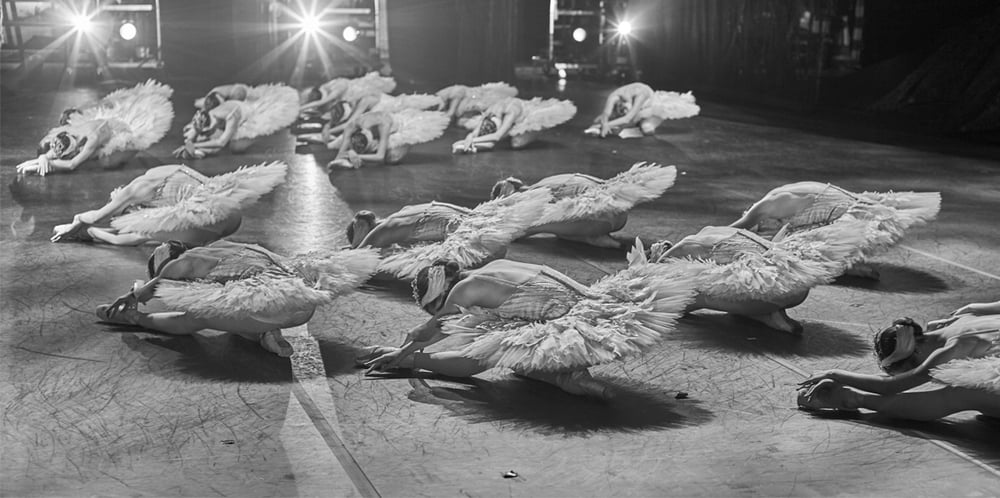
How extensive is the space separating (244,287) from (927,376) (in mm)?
2022

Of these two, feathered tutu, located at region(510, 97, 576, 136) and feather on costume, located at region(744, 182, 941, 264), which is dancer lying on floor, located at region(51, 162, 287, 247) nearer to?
feather on costume, located at region(744, 182, 941, 264)

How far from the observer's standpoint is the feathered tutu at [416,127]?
313 inches

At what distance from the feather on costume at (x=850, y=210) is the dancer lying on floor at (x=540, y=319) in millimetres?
1393

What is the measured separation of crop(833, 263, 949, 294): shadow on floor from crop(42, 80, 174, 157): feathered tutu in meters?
4.65

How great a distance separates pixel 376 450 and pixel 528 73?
48.0ft

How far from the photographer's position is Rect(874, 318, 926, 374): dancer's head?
302 centimetres

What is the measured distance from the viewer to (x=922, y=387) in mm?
3248

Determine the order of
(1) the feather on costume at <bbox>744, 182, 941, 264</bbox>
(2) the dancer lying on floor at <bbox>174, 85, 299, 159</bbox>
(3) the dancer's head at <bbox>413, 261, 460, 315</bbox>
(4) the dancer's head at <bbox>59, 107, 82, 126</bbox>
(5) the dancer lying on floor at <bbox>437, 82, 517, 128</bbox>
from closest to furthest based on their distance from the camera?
(3) the dancer's head at <bbox>413, 261, 460, 315</bbox>, (1) the feather on costume at <bbox>744, 182, 941, 264</bbox>, (4) the dancer's head at <bbox>59, 107, 82, 126</bbox>, (2) the dancer lying on floor at <bbox>174, 85, 299, 159</bbox>, (5) the dancer lying on floor at <bbox>437, 82, 517, 128</bbox>

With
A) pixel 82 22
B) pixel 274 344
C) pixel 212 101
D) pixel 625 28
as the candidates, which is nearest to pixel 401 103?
pixel 212 101

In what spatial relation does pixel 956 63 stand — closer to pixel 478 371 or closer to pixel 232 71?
pixel 478 371

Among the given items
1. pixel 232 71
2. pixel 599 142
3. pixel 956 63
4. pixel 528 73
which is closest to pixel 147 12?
pixel 232 71

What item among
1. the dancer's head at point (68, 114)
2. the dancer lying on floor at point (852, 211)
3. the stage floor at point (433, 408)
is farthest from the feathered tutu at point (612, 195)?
the dancer's head at point (68, 114)

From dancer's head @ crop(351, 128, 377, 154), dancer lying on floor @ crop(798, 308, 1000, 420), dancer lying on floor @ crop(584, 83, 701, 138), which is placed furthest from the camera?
dancer lying on floor @ crop(584, 83, 701, 138)

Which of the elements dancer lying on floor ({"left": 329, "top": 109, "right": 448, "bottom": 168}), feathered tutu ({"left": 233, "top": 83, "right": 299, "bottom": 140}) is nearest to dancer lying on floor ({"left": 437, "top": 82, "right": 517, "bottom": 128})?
dancer lying on floor ({"left": 329, "top": 109, "right": 448, "bottom": 168})
